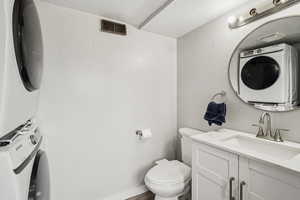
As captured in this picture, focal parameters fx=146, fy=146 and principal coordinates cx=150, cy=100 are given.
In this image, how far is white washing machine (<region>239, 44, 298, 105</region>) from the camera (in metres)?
1.14

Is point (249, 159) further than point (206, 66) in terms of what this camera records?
No

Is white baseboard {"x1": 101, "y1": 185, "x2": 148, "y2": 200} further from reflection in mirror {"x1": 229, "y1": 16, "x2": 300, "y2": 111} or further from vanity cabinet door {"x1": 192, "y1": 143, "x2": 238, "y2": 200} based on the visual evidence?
reflection in mirror {"x1": 229, "y1": 16, "x2": 300, "y2": 111}

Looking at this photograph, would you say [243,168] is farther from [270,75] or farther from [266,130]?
[270,75]

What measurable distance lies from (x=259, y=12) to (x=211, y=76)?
2.26 feet

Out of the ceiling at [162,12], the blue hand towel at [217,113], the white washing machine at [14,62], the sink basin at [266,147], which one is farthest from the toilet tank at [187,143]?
the white washing machine at [14,62]

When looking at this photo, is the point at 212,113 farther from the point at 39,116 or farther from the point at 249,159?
the point at 39,116

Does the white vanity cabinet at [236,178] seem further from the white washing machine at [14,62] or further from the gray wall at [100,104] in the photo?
the white washing machine at [14,62]

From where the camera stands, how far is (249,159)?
36.9 inches

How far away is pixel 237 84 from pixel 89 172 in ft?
5.89

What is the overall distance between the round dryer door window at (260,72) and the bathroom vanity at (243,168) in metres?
0.47

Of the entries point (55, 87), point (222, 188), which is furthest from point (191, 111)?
point (55, 87)

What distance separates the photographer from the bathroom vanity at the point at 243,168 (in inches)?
31.5

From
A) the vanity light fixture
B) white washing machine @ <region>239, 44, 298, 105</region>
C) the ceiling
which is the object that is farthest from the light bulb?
white washing machine @ <region>239, 44, 298, 105</region>

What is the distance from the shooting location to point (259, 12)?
4.14 feet
